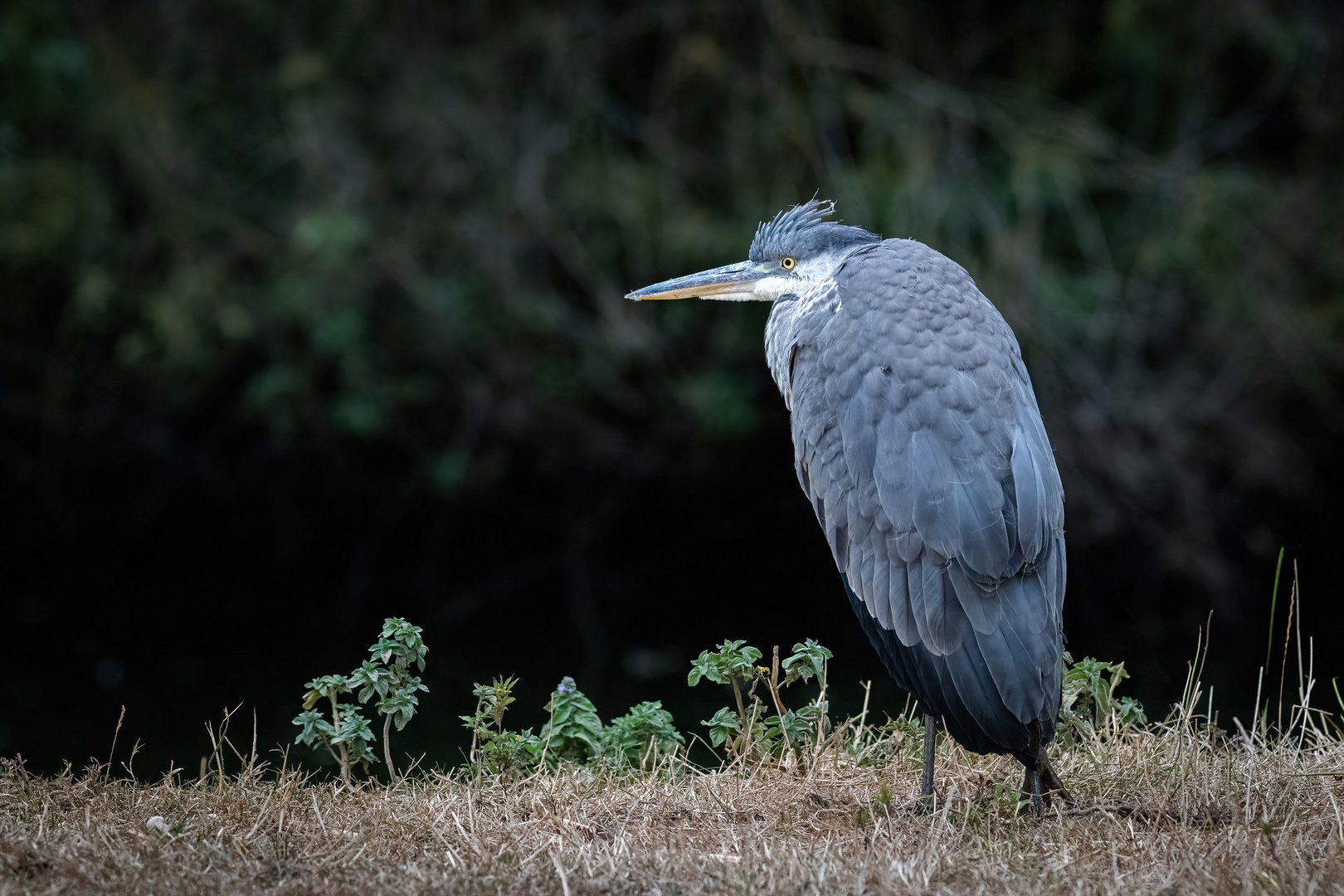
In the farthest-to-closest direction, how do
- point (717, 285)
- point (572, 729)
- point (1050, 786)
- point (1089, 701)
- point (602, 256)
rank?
point (602, 256), point (717, 285), point (1089, 701), point (572, 729), point (1050, 786)

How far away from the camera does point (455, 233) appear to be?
25.9 ft

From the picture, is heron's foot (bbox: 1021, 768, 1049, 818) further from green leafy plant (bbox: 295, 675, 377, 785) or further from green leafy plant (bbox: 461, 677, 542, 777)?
green leafy plant (bbox: 295, 675, 377, 785)

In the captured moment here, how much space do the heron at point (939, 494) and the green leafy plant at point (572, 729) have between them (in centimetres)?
97

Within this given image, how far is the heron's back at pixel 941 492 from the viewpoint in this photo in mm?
3270

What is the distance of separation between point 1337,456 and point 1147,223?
2496 millimetres

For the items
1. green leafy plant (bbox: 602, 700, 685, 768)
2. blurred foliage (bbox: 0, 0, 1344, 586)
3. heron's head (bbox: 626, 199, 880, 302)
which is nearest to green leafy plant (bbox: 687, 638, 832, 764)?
green leafy plant (bbox: 602, 700, 685, 768)

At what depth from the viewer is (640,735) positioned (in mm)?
4223

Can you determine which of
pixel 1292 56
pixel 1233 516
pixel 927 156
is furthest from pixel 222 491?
pixel 1292 56

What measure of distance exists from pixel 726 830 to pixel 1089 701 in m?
1.71

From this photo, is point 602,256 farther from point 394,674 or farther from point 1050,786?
point 1050,786

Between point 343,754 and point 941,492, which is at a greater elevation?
point 941,492

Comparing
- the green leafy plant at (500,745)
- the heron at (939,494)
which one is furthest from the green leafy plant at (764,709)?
the green leafy plant at (500,745)

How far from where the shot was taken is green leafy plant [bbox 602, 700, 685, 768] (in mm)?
4164

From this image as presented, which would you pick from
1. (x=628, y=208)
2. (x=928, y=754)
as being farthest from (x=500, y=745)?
(x=628, y=208)
